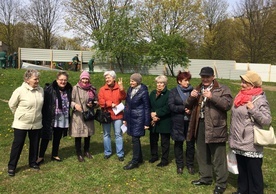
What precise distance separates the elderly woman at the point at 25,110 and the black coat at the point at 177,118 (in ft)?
7.67

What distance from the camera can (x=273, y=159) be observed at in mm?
6262

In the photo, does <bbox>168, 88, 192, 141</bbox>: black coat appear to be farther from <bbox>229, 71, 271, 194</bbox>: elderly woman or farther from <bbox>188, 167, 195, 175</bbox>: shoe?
<bbox>229, 71, 271, 194</bbox>: elderly woman

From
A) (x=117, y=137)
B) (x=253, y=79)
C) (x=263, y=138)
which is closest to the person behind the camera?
(x=263, y=138)

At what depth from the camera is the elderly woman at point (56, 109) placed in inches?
214

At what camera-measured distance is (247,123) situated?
3988 mm

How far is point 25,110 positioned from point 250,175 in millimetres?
3728

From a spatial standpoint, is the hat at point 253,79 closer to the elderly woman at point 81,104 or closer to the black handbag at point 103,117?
the black handbag at point 103,117

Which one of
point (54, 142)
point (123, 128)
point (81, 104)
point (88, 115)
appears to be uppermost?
point (81, 104)

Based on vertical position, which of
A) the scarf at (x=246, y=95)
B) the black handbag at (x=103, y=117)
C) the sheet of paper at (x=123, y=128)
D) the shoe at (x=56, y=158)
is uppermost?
the scarf at (x=246, y=95)

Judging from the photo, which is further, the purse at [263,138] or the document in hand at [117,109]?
the document in hand at [117,109]

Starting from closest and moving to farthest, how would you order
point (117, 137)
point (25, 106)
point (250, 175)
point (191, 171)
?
point (250, 175)
point (25, 106)
point (191, 171)
point (117, 137)

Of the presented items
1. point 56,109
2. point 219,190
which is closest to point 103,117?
point 56,109

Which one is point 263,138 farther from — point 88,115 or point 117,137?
point 88,115

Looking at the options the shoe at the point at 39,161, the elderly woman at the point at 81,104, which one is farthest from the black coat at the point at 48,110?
the shoe at the point at 39,161
